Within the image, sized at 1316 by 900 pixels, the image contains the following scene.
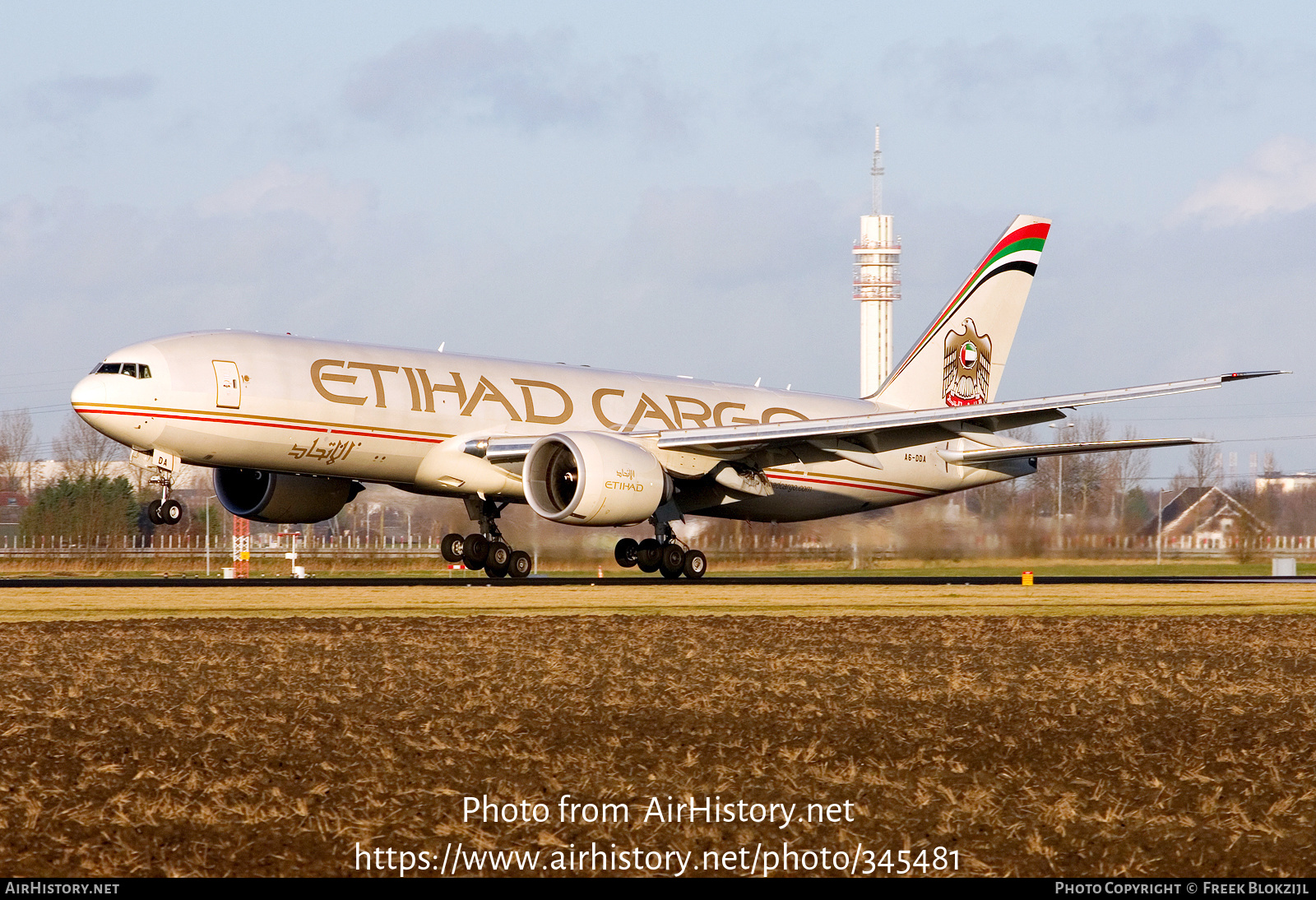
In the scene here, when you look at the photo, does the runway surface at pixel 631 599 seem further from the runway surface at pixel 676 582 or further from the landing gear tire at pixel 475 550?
the landing gear tire at pixel 475 550

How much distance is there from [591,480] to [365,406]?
4.39 m

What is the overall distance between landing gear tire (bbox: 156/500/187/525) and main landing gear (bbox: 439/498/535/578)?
23.3 ft

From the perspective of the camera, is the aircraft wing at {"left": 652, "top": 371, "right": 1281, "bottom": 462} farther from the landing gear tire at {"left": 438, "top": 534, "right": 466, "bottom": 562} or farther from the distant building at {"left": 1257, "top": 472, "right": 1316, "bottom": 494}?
the distant building at {"left": 1257, "top": 472, "right": 1316, "bottom": 494}

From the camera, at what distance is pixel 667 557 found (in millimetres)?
32312

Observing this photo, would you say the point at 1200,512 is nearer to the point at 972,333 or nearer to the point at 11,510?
the point at 972,333

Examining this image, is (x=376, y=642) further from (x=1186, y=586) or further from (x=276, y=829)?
(x=1186, y=586)

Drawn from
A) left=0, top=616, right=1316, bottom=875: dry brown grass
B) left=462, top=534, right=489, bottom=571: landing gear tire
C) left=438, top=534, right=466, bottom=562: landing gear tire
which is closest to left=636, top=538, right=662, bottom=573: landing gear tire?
left=462, top=534, right=489, bottom=571: landing gear tire

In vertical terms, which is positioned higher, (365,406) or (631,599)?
(365,406)

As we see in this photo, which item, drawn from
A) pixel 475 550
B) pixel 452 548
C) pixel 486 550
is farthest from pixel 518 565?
pixel 452 548

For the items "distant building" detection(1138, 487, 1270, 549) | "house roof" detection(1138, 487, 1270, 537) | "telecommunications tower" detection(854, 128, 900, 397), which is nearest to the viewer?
"house roof" detection(1138, 487, 1270, 537)

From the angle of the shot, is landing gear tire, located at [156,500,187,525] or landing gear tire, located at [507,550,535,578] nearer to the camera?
landing gear tire, located at [156,500,187,525]

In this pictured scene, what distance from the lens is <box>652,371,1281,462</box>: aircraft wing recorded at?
97.7 ft

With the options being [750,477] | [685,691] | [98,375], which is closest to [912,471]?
[750,477]
